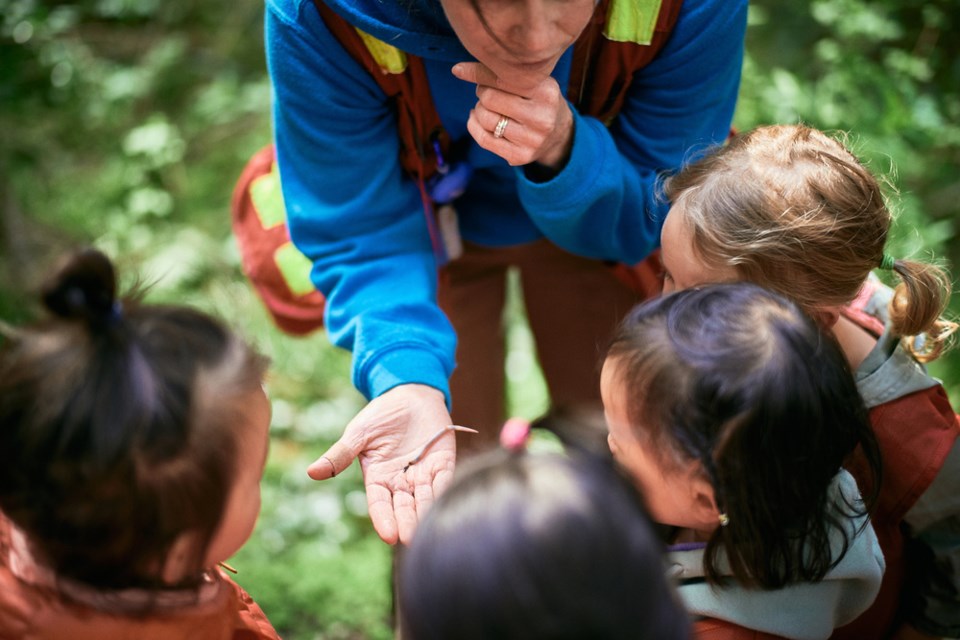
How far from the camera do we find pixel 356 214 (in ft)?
5.75

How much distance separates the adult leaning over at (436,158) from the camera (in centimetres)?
150

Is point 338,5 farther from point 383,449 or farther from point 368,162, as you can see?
point 383,449

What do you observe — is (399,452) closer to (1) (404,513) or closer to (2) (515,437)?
(1) (404,513)

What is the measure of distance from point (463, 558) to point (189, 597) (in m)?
0.46

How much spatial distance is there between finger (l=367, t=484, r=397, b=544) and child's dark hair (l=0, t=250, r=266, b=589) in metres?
0.38

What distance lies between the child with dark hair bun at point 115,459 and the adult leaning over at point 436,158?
0.35m

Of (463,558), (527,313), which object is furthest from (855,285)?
(463,558)

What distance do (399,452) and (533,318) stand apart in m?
0.65

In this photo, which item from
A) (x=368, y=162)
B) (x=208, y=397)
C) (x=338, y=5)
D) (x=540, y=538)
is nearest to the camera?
(x=540, y=538)

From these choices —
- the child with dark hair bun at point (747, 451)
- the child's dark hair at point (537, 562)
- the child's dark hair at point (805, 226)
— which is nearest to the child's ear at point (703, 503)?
the child with dark hair bun at point (747, 451)

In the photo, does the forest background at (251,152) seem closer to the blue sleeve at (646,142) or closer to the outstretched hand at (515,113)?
the blue sleeve at (646,142)

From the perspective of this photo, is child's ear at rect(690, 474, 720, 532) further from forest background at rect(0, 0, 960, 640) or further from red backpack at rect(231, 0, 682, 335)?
forest background at rect(0, 0, 960, 640)

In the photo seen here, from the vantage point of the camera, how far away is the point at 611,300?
207 centimetres

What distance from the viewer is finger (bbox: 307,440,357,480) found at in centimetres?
153
